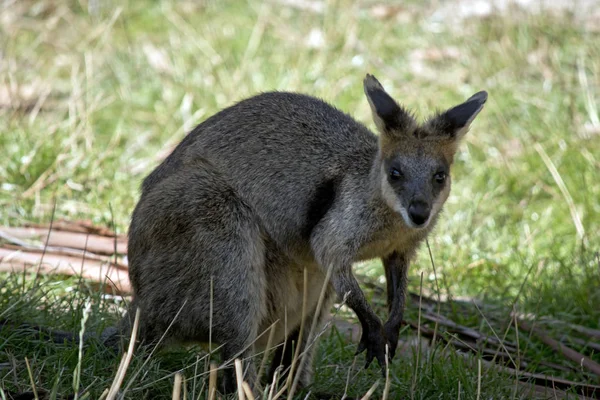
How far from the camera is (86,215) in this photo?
20.1ft

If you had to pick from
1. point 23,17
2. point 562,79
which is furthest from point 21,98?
point 562,79

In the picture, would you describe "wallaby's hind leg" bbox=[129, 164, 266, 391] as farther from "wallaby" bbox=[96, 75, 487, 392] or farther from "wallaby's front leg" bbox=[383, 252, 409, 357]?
"wallaby's front leg" bbox=[383, 252, 409, 357]

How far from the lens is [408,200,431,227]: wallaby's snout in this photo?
12.6ft

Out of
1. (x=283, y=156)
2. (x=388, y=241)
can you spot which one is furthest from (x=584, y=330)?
(x=283, y=156)

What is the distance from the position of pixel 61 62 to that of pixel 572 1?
5.16 metres

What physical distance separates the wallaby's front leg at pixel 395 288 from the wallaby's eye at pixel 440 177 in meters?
0.46

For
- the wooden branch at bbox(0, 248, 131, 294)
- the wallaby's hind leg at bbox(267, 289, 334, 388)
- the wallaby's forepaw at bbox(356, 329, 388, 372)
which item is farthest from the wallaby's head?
the wooden branch at bbox(0, 248, 131, 294)

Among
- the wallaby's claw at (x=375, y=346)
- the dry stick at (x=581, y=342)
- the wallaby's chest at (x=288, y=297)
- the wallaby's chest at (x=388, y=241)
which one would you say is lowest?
the wallaby's claw at (x=375, y=346)

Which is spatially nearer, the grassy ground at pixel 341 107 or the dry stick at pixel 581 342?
the grassy ground at pixel 341 107

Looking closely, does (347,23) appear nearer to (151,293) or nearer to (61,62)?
(61,62)

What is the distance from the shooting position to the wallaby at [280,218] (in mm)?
3967

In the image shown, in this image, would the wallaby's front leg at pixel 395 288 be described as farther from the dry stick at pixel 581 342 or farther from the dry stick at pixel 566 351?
the dry stick at pixel 581 342

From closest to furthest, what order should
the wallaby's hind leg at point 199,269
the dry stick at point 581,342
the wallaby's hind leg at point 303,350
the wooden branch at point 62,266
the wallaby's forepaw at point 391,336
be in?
1. the wallaby's hind leg at point 199,269
2. the wallaby's forepaw at point 391,336
3. the wallaby's hind leg at point 303,350
4. the dry stick at point 581,342
5. the wooden branch at point 62,266

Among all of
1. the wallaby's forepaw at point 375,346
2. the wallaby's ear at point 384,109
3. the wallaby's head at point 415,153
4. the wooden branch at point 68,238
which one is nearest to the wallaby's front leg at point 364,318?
the wallaby's forepaw at point 375,346
